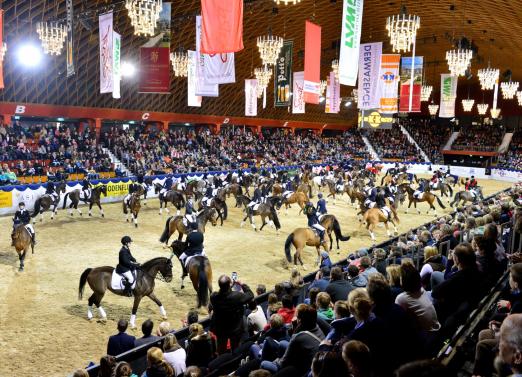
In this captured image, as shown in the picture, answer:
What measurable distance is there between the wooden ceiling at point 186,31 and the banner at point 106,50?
296cm

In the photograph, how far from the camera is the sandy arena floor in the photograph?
839cm

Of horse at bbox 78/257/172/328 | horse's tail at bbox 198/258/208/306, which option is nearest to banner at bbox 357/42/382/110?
horse's tail at bbox 198/258/208/306

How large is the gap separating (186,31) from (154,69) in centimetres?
1009

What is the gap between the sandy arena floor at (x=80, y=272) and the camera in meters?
8.39

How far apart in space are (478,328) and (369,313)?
1.70m

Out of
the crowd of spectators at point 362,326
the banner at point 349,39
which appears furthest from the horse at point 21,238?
the banner at point 349,39

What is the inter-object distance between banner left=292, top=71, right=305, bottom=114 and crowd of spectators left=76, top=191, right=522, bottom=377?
20575mm

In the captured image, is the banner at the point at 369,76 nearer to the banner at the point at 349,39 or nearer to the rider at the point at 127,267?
the banner at the point at 349,39

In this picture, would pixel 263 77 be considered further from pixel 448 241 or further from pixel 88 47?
pixel 448 241

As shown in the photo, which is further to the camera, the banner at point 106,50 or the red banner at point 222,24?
the banner at point 106,50

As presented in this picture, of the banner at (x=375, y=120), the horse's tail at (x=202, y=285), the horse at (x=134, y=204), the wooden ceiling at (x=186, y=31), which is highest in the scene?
the wooden ceiling at (x=186, y=31)

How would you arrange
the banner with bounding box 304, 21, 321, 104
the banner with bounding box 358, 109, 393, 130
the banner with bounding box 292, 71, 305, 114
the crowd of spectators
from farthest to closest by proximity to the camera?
the banner with bounding box 292, 71, 305, 114 → the banner with bounding box 358, 109, 393, 130 → the banner with bounding box 304, 21, 321, 104 → the crowd of spectators

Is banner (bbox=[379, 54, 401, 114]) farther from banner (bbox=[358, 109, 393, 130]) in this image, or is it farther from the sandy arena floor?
the sandy arena floor

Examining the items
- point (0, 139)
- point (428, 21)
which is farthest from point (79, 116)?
point (428, 21)
